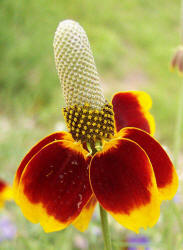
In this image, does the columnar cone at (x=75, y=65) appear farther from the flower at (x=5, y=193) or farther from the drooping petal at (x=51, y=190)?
the flower at (x=5, y=193)

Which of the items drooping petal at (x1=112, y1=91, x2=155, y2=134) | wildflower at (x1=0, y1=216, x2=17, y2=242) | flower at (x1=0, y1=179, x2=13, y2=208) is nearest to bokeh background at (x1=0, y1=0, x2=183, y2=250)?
wildflower at (x1=0, y1=216, x2=17, y2=242)

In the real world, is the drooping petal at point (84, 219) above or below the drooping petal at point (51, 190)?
below

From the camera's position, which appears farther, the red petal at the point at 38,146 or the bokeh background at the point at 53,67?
the bokeh background at the point at 53,67

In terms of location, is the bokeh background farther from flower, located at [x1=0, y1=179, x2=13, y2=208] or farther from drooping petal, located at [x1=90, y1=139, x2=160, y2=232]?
drooping petal, located at [x1=90, y1=139, x2=160, y2=232]

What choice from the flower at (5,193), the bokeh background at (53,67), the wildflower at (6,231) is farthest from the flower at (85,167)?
the bokeh background at (53,67)

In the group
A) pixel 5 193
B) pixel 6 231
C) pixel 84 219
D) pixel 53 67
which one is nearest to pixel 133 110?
pixel 84 219

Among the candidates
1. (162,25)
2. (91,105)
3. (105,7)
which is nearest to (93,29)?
(105,7)

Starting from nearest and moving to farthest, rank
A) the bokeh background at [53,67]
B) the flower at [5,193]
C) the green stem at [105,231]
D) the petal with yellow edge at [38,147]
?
1. the green stem at [105,231]
2. the petal with yellow edge at [38,147]
3. the flower at [5,193]
4. the bokeh background at [53,67]
